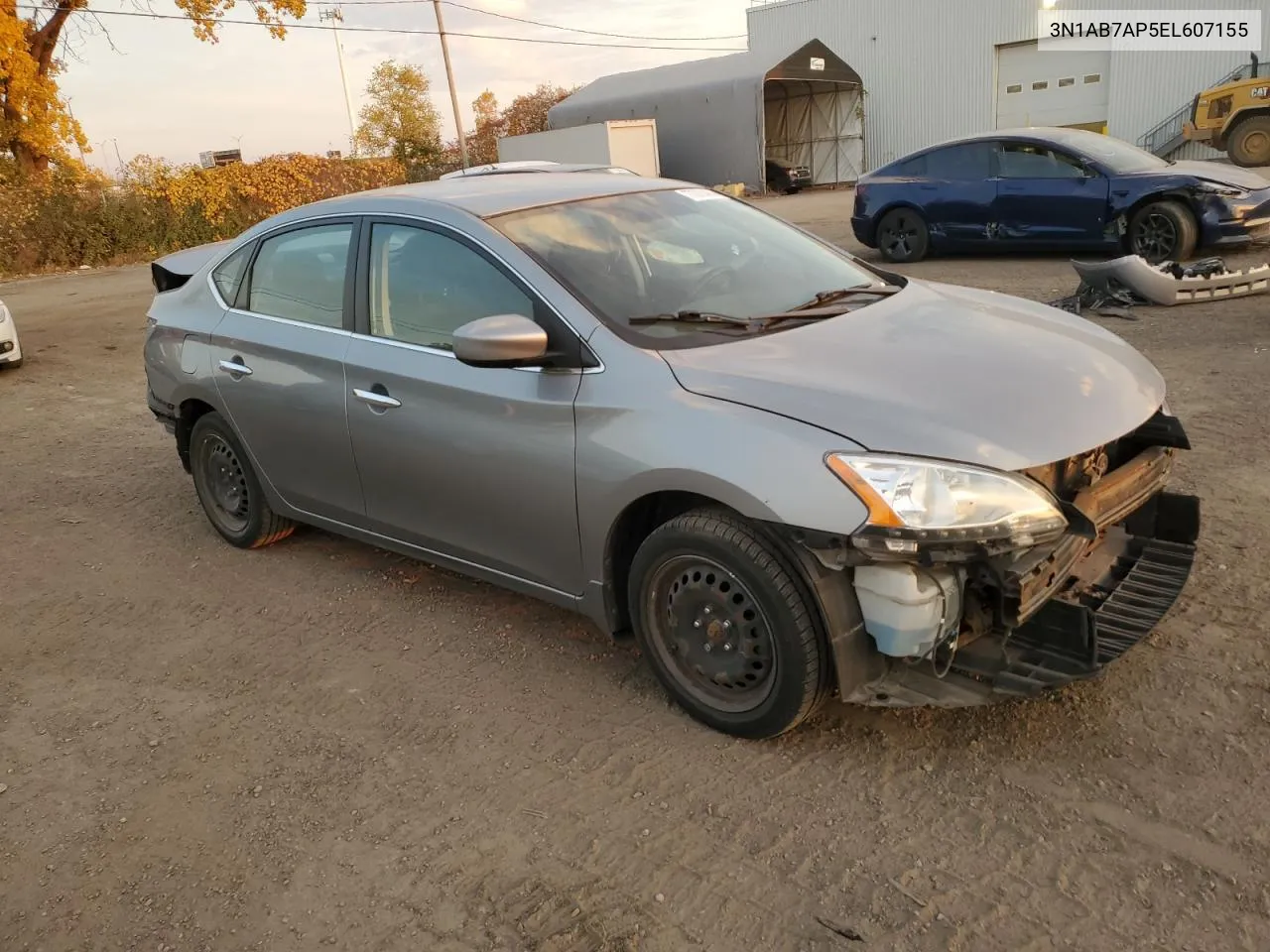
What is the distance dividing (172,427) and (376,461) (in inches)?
75.4

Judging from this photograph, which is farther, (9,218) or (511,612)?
(9,218)

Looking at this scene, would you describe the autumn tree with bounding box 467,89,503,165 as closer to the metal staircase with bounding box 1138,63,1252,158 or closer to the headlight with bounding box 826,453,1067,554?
the metal staircase with bounding box 1138,63,1252,158

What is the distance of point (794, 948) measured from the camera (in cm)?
235

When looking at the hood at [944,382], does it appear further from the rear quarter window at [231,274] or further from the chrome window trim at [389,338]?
the rear quarter window at [231,274]

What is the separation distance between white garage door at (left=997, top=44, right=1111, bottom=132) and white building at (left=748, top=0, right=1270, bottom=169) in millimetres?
33

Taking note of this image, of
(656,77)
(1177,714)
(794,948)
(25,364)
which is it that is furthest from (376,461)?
(656,77)

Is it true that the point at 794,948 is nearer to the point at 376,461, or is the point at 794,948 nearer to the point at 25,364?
the point at 376,461

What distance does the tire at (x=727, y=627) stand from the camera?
2852 millimetres

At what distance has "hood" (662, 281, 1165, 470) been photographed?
9.02 ft

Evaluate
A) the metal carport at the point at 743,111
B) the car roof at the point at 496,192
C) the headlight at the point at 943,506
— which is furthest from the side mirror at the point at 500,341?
the metal carport at the point at 743,111

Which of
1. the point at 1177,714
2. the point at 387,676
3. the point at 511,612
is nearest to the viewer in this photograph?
the point at 1177,714

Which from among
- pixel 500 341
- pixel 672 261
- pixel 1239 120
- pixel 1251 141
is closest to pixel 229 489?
pixel 500 341

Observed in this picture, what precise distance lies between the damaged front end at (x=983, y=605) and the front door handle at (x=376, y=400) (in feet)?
5.90

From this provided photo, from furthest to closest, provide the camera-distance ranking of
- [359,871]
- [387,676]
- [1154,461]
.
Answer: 1. [387,676]
2. [1154,461]
3. [359,871]
